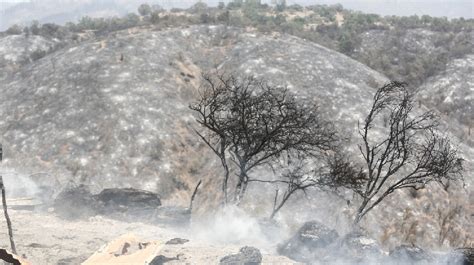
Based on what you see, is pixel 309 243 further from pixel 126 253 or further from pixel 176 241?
pixel 126 253

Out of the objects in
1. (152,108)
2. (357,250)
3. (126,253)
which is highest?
(126,253)

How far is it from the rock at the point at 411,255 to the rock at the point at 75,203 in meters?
14.6

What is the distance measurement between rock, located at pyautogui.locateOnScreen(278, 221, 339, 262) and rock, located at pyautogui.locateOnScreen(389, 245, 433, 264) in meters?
2.51

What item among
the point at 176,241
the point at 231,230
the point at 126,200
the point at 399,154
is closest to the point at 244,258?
the point at 176,241

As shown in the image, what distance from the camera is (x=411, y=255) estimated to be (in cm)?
1712

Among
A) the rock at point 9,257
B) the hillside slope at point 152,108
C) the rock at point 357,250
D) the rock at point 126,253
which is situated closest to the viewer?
the rock at point 9,257

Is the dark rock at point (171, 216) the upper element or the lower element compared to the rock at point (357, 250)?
lower

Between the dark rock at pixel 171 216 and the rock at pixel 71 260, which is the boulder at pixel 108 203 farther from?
the rock at pixel 71 260

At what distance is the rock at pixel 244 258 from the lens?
15.6 metres

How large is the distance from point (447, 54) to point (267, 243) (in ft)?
152

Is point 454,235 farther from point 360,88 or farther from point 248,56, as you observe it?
point 248,56

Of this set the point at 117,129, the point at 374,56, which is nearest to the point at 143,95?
the point at 117,129

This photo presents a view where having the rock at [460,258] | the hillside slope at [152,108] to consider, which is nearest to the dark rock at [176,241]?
the hillside slope at [152,108]

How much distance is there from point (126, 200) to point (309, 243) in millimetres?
10794
